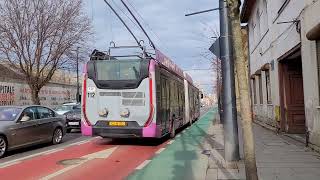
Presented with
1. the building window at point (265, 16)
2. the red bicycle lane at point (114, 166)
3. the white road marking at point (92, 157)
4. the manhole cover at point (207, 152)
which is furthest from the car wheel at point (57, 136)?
the building window at point (265, 16)

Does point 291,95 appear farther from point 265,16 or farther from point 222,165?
point 222,165

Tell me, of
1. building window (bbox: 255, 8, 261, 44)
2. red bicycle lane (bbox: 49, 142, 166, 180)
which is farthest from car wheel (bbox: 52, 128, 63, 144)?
building window (bbox: 255, 8, 261, 44)

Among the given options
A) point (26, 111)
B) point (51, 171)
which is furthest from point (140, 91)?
point (51, 171)

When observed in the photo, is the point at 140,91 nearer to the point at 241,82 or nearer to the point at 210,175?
the point at 210,175

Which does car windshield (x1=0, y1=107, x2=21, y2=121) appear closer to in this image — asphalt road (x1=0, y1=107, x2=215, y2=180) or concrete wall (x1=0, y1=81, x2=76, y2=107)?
asphalt road (x1=0, y1=107, x2=215, y2=180)

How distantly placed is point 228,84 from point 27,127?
658 cm

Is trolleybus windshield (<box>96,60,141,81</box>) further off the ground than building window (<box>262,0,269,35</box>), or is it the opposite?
building window (<box>262,0,269,35</box>)

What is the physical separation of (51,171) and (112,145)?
5.92m

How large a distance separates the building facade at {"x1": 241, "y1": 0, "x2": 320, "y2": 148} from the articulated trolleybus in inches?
181

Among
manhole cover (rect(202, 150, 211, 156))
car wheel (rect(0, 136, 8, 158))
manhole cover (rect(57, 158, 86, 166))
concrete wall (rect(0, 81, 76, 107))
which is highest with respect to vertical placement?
concrete wall (rect(0, 81, 76, 107))

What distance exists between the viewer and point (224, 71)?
1148 cm

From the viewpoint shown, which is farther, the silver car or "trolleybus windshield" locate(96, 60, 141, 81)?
"trolleybus windshield" locate(96, 60, 141, 81)

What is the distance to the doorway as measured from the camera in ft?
59.6

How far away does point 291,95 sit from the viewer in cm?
1853
